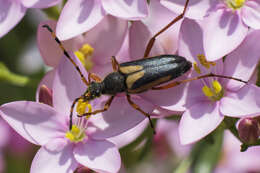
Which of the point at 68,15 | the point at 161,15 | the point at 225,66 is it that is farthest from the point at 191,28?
the point at 161,15

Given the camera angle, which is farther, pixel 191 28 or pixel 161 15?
pixel 161 15

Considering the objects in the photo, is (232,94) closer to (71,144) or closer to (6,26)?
(71,144)

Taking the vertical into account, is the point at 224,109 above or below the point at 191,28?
below

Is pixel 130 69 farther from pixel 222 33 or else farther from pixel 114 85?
Result: pixel 222 33

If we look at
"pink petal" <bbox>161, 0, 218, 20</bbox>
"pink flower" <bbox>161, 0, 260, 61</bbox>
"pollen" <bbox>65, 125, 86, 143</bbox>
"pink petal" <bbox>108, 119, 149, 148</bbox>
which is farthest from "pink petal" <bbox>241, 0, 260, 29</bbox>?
"pollen" <bbox>65, 125, 86, 143</bbox>

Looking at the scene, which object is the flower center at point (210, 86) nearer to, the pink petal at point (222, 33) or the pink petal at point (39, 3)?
the pink petal at point (222, 33)

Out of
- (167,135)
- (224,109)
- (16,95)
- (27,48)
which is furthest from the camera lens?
(27,48)
